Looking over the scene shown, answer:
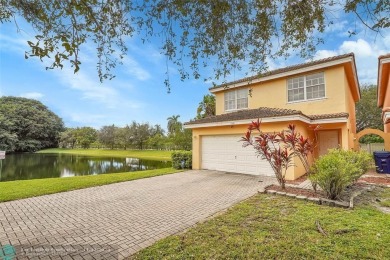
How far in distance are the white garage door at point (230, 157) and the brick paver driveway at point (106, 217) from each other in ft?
9.80

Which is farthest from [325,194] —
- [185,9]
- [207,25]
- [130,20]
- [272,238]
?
[130,20]

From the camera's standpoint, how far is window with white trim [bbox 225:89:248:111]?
17016mm

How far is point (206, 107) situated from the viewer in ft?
88.3

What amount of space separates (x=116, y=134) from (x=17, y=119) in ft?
79.7

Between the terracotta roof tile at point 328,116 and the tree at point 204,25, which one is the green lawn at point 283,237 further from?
the terracotta roof tile at point 328,116

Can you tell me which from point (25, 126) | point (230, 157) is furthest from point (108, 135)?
point (230, 157)

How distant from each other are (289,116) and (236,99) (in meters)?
6.82

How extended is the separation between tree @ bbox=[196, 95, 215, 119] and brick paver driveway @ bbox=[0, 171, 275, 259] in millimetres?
17312

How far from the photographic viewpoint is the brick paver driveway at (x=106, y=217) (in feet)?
13.6

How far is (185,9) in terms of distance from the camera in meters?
4.19

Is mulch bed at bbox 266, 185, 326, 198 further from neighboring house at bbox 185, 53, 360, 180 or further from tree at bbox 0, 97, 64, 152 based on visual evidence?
tree at bbox 0, 97, 64, 152

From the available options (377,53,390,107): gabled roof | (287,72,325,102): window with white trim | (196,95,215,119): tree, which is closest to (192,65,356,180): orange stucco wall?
(287,72,325,102): window with white trim

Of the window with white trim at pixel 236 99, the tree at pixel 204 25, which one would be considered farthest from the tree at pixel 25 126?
the tree at pixel 204 25

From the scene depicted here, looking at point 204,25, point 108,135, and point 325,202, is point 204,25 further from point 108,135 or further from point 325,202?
point 108,135
